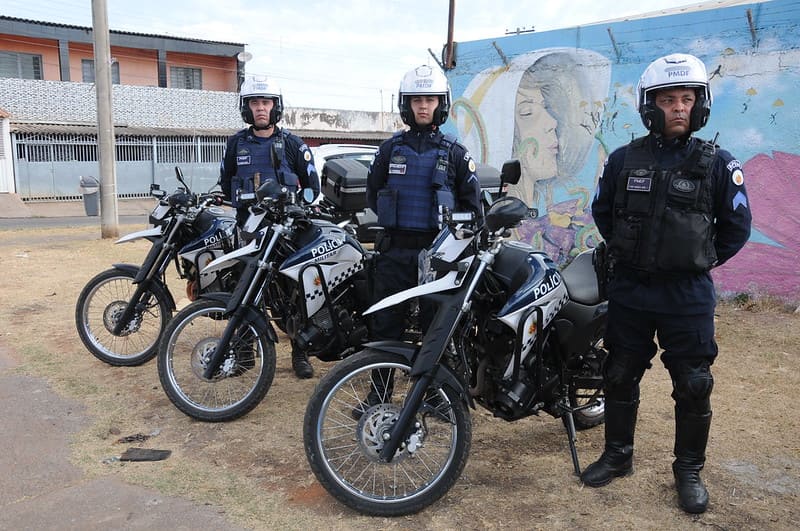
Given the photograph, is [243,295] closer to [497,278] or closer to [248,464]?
[248,464]

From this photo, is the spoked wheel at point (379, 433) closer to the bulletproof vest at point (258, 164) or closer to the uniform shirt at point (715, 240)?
the uniform shirt at point (715, 240)

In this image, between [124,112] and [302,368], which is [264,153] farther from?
[124,112]

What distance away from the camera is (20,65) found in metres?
27.8

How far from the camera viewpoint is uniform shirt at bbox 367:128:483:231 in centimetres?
416

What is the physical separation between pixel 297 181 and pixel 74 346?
2.42 m

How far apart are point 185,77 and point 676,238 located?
32.1 metres

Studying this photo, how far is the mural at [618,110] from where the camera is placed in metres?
7.00

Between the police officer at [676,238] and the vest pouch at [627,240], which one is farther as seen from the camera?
the vest pouch at [627,240]

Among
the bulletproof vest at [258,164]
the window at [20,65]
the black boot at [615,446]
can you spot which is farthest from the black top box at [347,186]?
the window at [20,65]

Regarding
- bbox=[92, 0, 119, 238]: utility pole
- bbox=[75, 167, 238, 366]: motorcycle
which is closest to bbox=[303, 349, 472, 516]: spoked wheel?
bbox=[75, 167, 238, 366]: motorcycle

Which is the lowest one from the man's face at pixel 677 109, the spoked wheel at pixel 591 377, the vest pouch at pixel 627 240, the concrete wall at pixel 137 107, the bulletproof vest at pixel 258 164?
the spoked wheel at pixel 591 377

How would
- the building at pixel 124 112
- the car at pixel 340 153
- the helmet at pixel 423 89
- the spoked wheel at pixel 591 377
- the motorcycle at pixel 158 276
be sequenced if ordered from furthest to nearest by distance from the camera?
1. the building at pixel 124 112
2. the car at pixel 340 153
3. the motorcycle at pixel 158 276
4. the helmet at pixel 423 89
5. the spoked wheel at pixel 591 377

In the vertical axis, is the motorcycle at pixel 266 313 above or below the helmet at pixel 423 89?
below

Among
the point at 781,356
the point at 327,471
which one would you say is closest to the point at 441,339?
the point at 327,471
